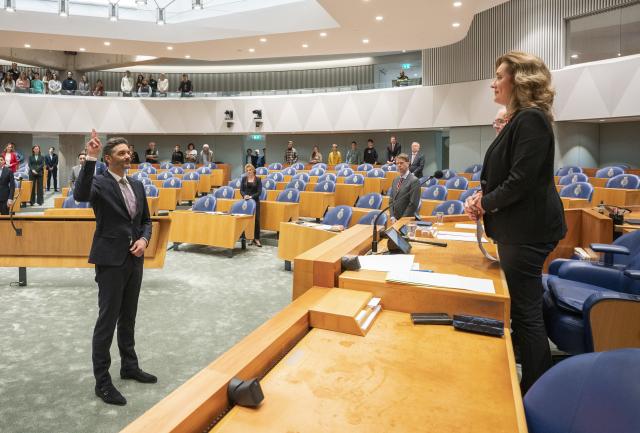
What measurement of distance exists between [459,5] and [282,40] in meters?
4.68

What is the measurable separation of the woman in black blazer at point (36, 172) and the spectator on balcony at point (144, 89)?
6.14 meters

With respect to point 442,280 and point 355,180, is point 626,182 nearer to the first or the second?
point 355,180

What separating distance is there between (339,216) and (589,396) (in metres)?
4.91

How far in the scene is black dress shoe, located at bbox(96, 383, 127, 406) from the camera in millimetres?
2639

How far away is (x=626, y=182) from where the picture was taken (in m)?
7.83

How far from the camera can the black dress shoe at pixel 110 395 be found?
2639mm

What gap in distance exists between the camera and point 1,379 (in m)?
2.95

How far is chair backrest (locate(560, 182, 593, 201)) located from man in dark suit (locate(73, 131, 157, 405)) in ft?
20.5

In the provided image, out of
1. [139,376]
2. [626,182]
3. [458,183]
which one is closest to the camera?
[139,376]

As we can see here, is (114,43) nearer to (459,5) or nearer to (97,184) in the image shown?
(459,5)

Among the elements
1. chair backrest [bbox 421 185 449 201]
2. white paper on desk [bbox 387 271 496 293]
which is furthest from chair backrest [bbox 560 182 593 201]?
white paper on desk [bbox 387 271 496 293]

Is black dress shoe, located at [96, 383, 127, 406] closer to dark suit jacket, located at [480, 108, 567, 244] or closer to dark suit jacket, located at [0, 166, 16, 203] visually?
dark suit jacket, located at [480, 108, 567, 244]

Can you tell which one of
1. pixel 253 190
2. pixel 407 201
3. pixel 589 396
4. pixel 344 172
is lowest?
pixel 589 396

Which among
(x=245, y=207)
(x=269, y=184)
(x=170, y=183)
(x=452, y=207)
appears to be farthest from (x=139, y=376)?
(x=170, y=183)
